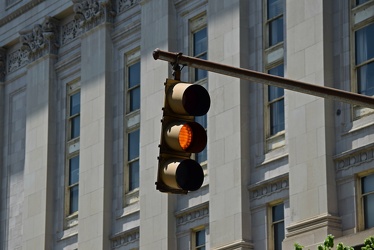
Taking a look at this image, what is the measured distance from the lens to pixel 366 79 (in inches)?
1443

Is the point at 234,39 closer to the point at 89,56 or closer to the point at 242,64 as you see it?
the point at 242,64

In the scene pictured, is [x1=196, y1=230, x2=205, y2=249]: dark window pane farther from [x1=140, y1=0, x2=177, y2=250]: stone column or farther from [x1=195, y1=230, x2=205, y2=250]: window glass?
[x1=140, y1=0, x2=177, y2=250]: stone column

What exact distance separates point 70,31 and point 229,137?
44.8 ft

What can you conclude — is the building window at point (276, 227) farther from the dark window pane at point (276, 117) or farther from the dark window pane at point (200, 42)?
the dark window pane at point (200, 42)

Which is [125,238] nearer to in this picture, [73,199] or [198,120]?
[73,199]

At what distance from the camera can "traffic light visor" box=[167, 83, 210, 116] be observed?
48.0ft

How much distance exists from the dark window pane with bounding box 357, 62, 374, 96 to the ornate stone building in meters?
0.06

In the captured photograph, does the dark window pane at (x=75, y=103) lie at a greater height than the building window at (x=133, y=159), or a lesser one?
greater

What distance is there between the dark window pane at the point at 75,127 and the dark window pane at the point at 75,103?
0.88 feet

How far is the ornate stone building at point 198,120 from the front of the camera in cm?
3700

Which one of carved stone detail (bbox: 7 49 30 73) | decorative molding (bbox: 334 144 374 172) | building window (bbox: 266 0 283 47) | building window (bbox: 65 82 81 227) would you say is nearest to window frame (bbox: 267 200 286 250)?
A: decorative molding (bbox: 334 144 374 172)

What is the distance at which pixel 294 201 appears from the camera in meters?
37.6

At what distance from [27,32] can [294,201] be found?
65.8 ft

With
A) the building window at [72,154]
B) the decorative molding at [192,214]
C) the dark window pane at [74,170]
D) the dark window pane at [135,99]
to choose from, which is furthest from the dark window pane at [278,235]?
the dark window pane at [74,170]
